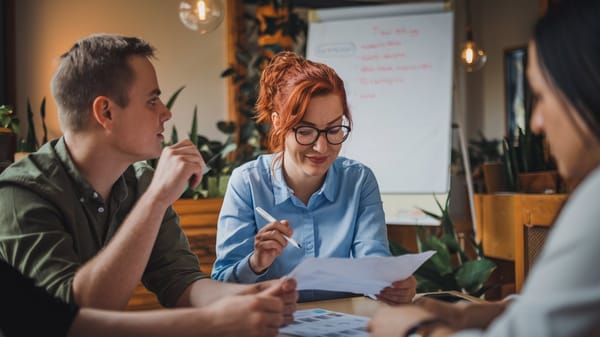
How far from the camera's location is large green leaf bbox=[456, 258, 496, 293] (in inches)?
111

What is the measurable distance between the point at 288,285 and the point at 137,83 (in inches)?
23.2

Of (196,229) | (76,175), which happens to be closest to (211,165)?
(196,229)

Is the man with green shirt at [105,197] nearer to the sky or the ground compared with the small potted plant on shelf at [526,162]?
nearer to the sky

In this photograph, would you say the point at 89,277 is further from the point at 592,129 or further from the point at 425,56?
the point at 425,56

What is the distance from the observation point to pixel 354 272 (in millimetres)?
1220

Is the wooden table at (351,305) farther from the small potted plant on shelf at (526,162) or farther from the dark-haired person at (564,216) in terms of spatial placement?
the small potted plant on shelf at (526,162)

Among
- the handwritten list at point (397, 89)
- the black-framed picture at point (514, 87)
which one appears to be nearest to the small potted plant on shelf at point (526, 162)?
the handwritten list at point (397, 89)

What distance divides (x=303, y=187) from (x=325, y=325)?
2.36 ft

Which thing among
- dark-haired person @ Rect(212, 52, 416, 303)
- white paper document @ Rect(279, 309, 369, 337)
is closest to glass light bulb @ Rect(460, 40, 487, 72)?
dark-haired person @ Rect(212, 52, 416, 303)

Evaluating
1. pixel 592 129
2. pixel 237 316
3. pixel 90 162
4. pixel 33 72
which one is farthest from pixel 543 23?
pixel 33 72

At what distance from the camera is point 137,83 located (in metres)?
1.38

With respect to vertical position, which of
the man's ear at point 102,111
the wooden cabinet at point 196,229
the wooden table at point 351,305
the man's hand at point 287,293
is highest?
the man's ear at point 102,111

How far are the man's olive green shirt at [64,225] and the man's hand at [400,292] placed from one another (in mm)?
439

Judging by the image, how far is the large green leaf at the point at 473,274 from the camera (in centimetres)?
282
